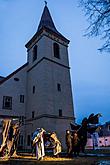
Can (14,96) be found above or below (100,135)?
above

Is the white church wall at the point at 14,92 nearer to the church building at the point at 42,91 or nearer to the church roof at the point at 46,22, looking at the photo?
the church building at the point at 42,91

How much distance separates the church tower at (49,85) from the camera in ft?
85.1

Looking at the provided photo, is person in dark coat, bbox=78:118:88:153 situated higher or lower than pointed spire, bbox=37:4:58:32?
lower

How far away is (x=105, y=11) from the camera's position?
7590 mm

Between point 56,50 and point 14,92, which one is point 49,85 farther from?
point 56,50

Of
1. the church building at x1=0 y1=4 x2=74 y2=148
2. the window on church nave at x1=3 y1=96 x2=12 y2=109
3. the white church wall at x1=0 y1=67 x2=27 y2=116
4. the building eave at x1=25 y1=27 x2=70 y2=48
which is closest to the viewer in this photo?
the church building at x1=0 y1=4 x2=74 y2=148

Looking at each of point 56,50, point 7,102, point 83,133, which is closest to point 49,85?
point 7,102

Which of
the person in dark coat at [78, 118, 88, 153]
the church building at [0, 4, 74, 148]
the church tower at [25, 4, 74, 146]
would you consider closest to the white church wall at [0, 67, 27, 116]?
the church building at [0, 4, 74, 148]

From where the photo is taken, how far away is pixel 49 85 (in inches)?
1089

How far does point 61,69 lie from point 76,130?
1953 cm

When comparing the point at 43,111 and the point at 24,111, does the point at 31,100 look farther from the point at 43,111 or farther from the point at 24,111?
the point at 43,111

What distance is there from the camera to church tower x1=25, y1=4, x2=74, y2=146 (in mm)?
25938

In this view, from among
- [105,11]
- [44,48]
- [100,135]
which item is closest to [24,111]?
[44,48]

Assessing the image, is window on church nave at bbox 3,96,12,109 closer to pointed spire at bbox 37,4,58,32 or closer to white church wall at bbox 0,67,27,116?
white church wall at bbox 0,67,27,116
